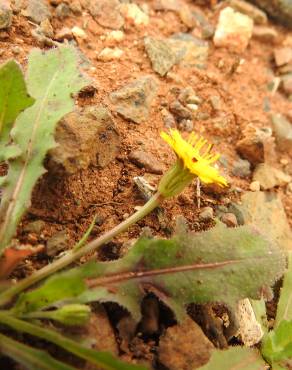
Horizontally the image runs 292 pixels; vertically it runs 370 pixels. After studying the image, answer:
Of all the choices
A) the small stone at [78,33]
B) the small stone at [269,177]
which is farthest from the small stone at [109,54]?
the small stone at [269,177]

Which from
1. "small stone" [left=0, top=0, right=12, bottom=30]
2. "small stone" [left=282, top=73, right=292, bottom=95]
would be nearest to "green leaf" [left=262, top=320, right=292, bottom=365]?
"small stone" [left=282, top=73, right=292, bottom=95]

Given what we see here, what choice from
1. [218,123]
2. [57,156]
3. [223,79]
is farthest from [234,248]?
[223,79]

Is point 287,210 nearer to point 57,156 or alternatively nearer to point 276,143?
point 276,143

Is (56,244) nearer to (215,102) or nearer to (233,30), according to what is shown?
(215,102)

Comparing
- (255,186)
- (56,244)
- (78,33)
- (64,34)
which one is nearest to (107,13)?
(78,33)

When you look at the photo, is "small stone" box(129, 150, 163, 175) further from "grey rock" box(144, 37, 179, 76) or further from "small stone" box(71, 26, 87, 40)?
"small stone" box(71, 26, 87, 40)

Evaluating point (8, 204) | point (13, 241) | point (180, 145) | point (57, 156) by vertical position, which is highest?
point (180, 145)
